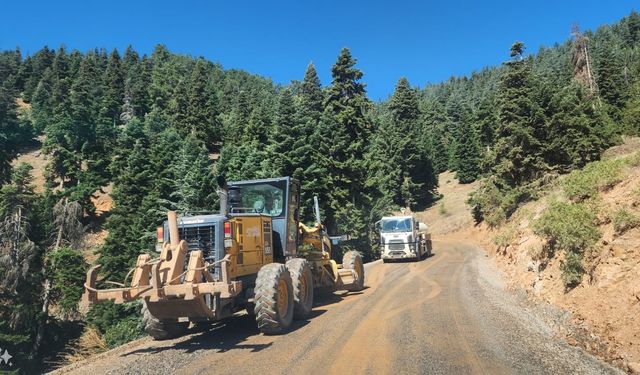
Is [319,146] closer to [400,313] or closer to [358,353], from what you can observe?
[400,313]

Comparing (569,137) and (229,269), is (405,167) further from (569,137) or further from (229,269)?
(229,269)

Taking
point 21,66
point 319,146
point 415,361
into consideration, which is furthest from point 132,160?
point 21,66

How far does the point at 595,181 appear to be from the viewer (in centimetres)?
1256

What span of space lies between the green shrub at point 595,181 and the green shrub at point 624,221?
2433 mm

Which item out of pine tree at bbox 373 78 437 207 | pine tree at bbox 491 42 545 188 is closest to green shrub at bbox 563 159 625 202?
pine tree at bbox 491 42 545 188

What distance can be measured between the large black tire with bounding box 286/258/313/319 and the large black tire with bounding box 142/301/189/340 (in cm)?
261

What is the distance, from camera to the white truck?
26.7 meters

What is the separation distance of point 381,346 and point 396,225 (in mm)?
19850

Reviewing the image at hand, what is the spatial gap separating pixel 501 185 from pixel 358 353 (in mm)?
28826

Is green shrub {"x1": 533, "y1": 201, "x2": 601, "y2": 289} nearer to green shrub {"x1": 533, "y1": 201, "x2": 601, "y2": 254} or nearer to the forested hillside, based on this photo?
green shrub {"x1": 533, "y1": 201, "x2": 601, "y2": 254}

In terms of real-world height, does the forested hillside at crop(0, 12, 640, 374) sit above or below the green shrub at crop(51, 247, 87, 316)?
above

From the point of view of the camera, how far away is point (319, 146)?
30672 mm

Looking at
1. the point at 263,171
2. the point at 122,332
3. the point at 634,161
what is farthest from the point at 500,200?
the point at 122,332

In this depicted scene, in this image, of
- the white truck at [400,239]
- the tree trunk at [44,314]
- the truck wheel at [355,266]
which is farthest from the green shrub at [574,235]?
the tree trunk at [44,314]
